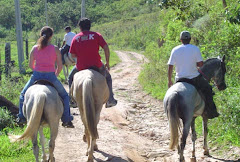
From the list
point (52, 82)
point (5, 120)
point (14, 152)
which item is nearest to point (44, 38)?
point (52, 82)

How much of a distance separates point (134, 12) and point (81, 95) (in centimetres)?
5930

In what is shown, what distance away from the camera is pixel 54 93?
272 inches

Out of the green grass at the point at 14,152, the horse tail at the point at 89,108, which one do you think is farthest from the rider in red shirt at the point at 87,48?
the green grass at the point at 14,152

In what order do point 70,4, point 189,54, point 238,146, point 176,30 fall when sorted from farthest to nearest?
point 70,4, point 176,30, point 238,146, point 189,54

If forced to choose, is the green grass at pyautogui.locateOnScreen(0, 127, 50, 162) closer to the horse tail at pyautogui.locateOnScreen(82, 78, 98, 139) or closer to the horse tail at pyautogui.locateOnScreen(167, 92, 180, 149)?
the horse tail at pyautogui.locateOnScreen(82, 78, 98, 139)

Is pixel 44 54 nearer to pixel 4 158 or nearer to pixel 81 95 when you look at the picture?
pixel 81 95

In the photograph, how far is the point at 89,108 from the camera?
720 centimetres

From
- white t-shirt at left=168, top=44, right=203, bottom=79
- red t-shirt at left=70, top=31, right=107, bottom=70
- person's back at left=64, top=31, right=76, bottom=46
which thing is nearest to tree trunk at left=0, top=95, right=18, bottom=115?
red t-shirt at left=70, top=31, right=107, bottom=70

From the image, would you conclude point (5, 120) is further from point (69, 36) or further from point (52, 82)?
point (69, 36)

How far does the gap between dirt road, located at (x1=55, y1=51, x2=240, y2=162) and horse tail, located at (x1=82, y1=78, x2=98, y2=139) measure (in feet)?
2.83

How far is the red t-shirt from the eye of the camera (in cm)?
793

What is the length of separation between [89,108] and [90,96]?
0.22 meters

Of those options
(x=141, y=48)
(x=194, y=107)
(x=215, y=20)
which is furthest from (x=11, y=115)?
(x=141, y=48)

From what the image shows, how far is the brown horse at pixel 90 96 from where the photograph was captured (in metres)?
7.18
